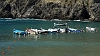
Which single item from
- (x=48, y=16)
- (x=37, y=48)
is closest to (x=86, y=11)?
(x=48, y=16)

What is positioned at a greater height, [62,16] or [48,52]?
[48,52]

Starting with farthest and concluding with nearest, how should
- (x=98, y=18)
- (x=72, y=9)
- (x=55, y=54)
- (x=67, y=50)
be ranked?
(x=72, y=9) < (x=98, y=18) < (x=67, y=50) < (x=55, y=54)

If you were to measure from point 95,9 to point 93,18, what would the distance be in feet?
31.5

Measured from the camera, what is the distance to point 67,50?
185ft

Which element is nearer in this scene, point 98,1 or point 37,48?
point 37,48

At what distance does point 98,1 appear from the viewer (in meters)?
193

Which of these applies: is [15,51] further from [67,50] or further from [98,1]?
[98,1]

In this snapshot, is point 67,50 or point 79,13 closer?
point 67,50

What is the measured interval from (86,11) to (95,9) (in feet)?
21.6

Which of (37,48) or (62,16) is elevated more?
(37,48)

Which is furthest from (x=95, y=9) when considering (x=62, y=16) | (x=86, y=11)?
(x=62, y=16)

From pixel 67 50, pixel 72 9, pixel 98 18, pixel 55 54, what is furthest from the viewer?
pixel 72 9

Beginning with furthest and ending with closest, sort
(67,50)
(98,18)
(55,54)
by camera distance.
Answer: (98,18), (67,50), (55,54)

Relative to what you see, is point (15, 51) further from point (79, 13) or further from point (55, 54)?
point (79, 13)
